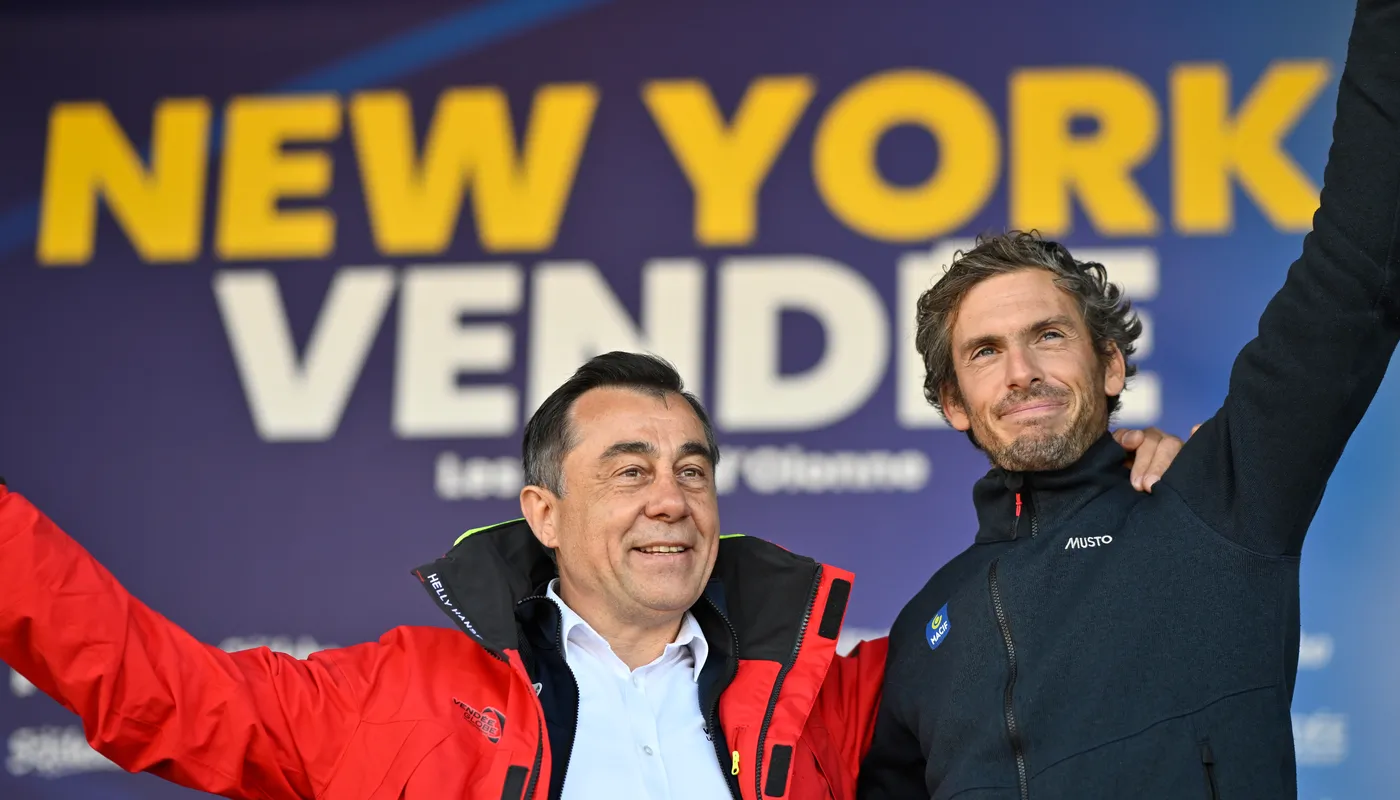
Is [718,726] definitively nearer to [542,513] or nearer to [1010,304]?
[542,513]

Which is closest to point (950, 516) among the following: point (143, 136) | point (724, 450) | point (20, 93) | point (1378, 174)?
point (724, 450)

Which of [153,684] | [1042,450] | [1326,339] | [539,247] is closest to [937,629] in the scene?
[1042,450]

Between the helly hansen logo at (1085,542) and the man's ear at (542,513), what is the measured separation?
0.82m

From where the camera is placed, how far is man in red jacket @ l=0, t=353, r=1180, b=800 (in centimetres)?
190

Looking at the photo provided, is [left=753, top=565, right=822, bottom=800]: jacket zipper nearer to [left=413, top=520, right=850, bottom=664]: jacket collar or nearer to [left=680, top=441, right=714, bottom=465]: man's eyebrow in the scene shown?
[left=413, top=520, right=850, bottom=664]: jacket collar

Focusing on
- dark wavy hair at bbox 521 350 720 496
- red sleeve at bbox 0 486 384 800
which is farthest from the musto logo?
dark wavy hair at bbox 521 350 720 496

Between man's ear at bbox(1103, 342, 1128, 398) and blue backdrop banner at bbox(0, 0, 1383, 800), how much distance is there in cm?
121

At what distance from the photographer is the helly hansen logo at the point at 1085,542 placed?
6.43 ft

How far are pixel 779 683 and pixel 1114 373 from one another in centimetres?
66

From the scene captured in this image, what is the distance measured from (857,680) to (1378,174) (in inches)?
41.8

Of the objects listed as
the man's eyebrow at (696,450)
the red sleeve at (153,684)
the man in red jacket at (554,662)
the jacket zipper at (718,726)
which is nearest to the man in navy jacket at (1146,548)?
the man in red jacket at (554,662)

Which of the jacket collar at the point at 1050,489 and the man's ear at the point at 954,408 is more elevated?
the man's ear at the point at 954,408

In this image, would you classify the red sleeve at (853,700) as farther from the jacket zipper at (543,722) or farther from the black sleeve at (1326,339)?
the black sleeve at (1326,339)

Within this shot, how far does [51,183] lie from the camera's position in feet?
12.7
